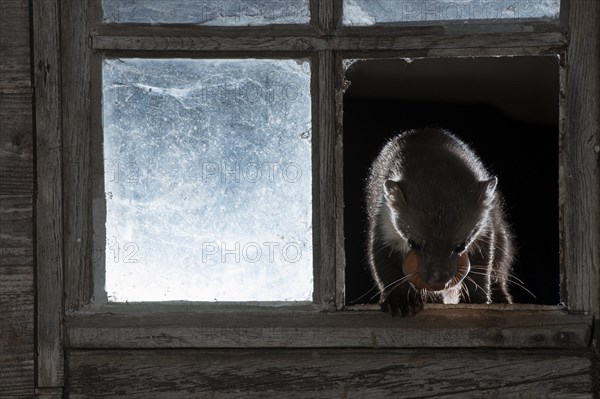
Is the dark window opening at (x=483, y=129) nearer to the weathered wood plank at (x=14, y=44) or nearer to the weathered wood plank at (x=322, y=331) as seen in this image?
the weathered wood plank at (x=322, y=331)

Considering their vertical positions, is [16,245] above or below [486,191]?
below

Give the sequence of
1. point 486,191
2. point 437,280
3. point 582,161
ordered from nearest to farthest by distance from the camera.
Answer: point 582,161 → point 437,280 → point 486,191

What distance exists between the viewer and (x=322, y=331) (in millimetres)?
2432

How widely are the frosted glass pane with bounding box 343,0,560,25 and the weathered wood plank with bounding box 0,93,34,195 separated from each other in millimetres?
890

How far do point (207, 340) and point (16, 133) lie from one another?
2.45ft

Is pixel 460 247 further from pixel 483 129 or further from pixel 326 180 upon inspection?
pixel 483 129

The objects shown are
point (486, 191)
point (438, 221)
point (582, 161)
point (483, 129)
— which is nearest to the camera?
point (582, 161)

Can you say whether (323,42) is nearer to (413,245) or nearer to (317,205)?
(317,205)

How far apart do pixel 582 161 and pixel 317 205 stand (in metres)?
0.70

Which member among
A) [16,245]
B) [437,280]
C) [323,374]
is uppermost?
[16,245]

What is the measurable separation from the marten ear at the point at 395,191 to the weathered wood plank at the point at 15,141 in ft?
4.03

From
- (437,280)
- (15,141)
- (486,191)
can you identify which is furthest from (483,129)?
(15,141)

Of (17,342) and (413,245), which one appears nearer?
(17,342)

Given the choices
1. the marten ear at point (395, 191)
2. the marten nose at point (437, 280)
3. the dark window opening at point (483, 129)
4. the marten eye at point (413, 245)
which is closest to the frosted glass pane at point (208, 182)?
the marten nose at point (437, 280)
